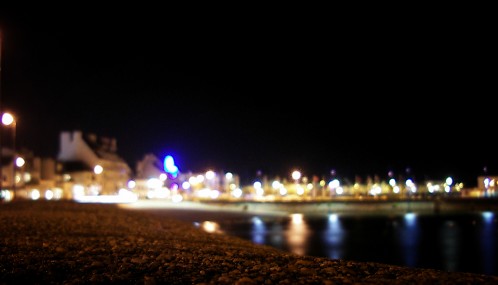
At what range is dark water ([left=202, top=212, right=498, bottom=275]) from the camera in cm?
2331

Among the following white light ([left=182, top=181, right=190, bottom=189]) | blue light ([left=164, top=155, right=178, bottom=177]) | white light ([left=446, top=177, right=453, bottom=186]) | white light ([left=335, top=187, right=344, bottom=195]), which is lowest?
white light ([left=335, top=187, right=344, bottom=195])

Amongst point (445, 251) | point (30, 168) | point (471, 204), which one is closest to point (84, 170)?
point (30, 168)

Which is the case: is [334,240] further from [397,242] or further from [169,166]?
[169,166]

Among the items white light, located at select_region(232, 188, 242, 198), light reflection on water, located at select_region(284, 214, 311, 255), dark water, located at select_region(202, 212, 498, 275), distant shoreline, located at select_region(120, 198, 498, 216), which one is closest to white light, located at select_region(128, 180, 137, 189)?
white light, located at select_region(232, 188, 242, 198)

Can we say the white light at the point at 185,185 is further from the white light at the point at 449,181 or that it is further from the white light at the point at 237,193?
the white light at the point at 449,181

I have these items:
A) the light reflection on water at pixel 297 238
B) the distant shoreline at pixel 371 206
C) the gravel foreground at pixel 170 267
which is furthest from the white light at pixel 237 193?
the gravel foreground at pixel 170 267

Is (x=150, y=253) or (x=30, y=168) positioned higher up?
(x=30, y=168)

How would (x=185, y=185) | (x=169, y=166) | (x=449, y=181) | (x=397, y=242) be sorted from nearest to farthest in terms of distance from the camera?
(x=397, y=242), (x=169, y=166), (x=185, y=185), (x=449, y=181)

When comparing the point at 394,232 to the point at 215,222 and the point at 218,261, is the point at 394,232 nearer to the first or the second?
the point at 215,222

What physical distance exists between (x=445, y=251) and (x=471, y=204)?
144 ft

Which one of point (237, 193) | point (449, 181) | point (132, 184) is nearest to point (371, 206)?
point (237, 193)

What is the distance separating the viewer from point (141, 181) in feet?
357

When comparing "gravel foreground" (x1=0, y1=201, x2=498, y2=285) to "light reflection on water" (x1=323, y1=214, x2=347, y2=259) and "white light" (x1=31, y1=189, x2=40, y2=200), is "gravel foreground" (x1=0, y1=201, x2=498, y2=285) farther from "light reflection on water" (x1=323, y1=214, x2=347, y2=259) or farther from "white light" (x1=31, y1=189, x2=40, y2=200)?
"white light" (x1=31, y1=189, x2=40, y2=200)

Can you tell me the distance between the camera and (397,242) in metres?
30.4
